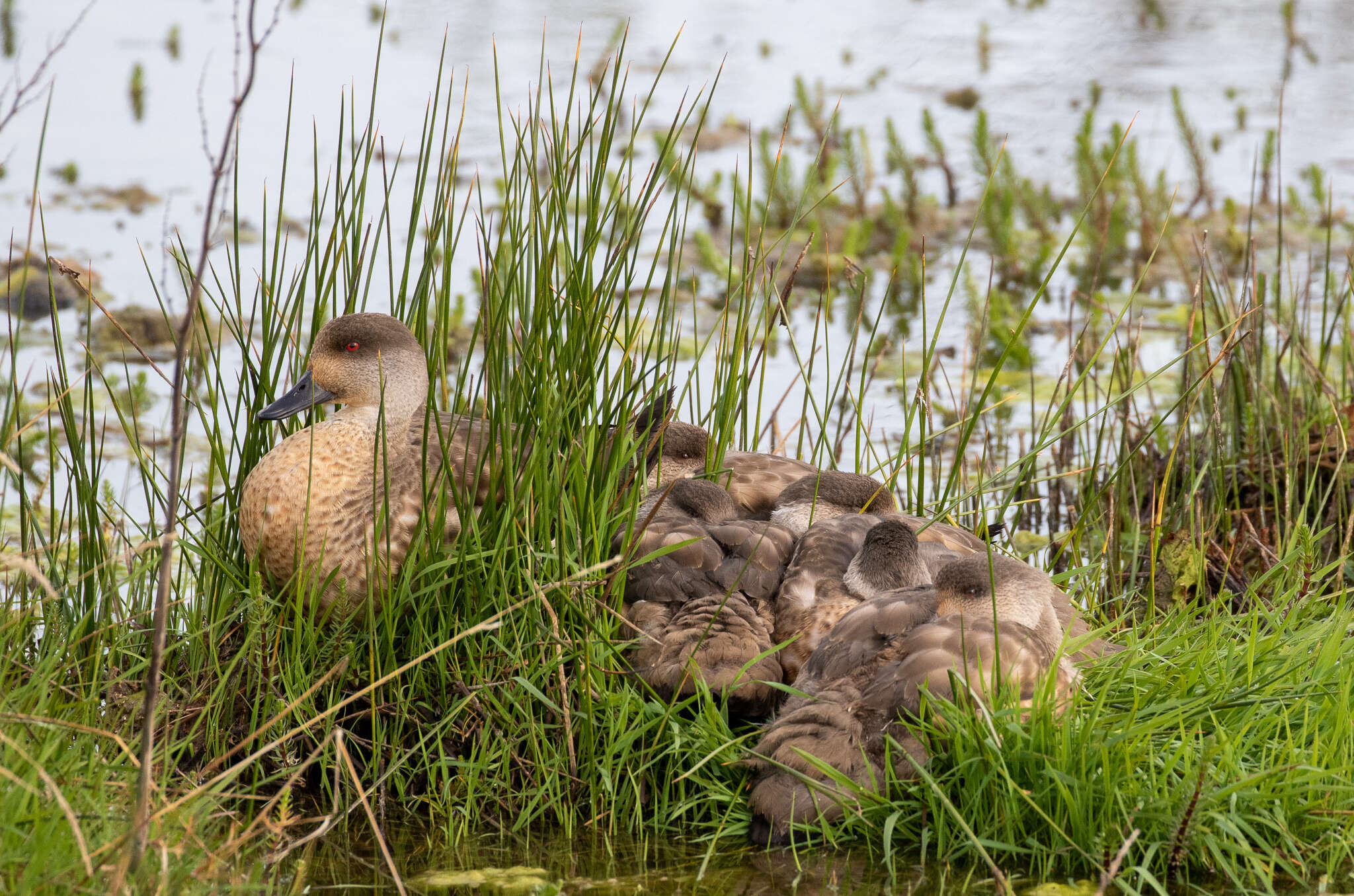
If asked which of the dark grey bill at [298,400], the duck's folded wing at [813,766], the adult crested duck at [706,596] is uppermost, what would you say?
the dark grey bill at [298,400]

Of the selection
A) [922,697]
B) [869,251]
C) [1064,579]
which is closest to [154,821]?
[922,697]

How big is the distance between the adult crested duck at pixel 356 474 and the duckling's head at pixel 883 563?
101 centimetres

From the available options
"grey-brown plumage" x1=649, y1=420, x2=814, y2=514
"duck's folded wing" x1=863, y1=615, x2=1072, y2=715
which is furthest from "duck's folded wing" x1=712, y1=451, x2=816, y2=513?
"duck's folded wing" x1=863, y1=615, x2=1072, y2=715

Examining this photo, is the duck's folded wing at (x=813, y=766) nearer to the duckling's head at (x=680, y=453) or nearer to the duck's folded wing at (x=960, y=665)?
the duck's folded wing at (x=960, y=665)

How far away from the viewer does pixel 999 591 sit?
379 centimetres

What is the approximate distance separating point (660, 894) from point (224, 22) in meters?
12.9

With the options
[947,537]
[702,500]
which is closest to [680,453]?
[702,500]

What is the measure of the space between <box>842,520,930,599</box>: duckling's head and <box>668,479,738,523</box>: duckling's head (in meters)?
0.52

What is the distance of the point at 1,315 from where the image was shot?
8.31 meters

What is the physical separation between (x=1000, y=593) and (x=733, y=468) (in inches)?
41.8

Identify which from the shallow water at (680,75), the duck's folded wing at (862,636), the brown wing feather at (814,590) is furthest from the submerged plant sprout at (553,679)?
the shallow water at (680,75)

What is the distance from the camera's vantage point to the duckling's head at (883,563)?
3.88 m

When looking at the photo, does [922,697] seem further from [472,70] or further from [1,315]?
[472,70]

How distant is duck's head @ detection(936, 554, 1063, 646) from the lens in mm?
3684
